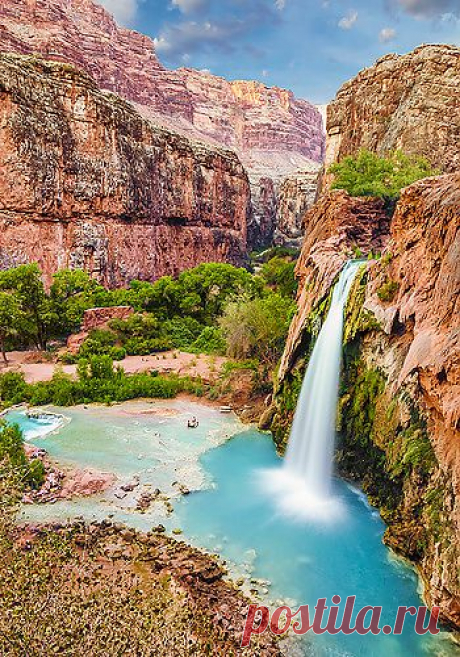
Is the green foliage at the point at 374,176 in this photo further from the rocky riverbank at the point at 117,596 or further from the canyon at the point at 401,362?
the rocky riverbank at the point at 117,596

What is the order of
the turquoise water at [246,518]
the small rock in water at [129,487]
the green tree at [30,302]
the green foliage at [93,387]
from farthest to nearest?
the green tree at [30,302] < the green foliage at [93,387] < the small rock in water at [129,487] < the turquoise water at [246,518]

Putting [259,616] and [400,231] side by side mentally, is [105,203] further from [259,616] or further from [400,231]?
[259,616]

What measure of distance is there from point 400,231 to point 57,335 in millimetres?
22479

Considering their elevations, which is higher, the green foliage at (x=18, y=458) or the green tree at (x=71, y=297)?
the green tree at (x=71, y=297)

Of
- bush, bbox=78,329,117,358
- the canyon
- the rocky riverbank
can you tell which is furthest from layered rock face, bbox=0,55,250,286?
the rocky riverbank

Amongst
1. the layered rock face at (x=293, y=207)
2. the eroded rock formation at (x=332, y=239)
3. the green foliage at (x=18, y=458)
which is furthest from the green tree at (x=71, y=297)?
the layered rock face at (x=293, y=207)

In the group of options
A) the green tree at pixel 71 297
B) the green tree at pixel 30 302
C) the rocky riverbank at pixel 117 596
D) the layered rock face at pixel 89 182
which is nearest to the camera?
the rocky riverbank at pixel 117 596

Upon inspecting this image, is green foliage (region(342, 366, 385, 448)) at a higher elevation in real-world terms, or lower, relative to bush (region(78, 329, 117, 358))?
higher

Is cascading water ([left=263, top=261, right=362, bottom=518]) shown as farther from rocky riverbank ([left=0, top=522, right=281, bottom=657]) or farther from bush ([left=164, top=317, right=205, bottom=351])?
bush ([left=164, top=317, right=205, bottom=351])

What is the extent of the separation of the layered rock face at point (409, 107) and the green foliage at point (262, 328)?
1370 centimetres

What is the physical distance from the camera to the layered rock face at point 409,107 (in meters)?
27.3

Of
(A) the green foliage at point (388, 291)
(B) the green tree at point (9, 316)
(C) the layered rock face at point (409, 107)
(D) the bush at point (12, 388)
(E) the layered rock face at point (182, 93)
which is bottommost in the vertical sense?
(D) the bush at point (12, 388)

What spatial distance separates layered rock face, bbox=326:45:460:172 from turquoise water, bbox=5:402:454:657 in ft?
67.1

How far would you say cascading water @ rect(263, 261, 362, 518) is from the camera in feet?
39.4
